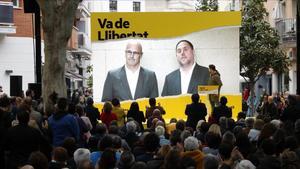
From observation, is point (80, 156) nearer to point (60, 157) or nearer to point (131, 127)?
point (60, 157)

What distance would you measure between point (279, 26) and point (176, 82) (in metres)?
18.2

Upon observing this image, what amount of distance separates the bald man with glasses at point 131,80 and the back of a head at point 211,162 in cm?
1372

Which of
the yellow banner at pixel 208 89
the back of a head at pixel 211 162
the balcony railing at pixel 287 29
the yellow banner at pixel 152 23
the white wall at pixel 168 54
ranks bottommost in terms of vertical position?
the back of a head at pixel 211 162

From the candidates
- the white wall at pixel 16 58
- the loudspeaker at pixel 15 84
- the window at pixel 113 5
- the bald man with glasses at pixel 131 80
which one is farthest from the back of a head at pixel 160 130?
the window at pixel 113 5

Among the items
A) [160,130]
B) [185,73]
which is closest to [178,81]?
[185,73]

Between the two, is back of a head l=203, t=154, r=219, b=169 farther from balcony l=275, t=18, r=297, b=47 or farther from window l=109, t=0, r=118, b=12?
window l=109, t=0, r=118, b=12

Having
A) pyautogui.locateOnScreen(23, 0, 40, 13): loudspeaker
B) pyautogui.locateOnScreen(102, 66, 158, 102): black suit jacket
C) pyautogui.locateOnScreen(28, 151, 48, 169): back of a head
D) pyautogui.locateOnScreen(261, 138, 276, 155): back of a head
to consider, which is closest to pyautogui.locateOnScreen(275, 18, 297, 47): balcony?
pyautogui.locateOnScreen(102, 66, 158, 102): black suit jacket

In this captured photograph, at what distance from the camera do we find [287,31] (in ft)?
125

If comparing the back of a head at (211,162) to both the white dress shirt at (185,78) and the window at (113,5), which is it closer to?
the white dress shirt at (185,78)

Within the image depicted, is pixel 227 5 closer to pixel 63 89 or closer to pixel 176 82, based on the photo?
pixel 176 82

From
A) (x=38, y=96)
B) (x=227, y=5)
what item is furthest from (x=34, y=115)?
(x=227, y=5)

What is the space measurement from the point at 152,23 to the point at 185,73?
2029 millimetres

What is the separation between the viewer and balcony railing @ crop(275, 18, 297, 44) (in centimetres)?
3759

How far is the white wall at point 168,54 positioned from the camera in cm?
2283
